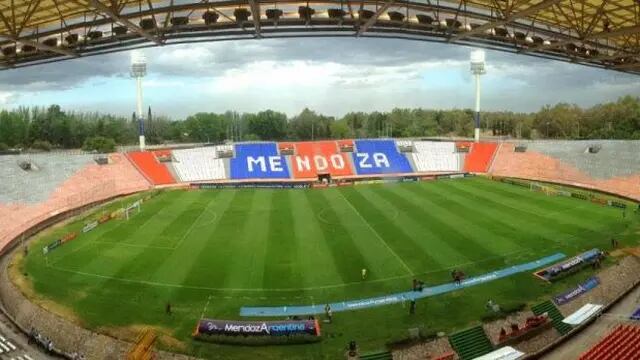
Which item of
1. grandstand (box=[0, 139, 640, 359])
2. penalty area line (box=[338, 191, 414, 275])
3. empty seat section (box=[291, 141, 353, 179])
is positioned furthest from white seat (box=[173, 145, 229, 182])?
penalty area line (box=[338, 191, 414, 275])

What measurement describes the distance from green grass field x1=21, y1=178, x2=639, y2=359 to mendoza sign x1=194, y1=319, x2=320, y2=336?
0.65 meters

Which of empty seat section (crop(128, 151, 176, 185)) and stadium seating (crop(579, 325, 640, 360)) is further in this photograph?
Answer: empty seat section (crop(128, 151, 176, 185))

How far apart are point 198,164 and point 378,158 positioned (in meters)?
26.0

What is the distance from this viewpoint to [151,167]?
68.2m

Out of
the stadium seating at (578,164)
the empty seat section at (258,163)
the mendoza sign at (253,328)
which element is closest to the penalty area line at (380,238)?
the mendoza sign at (253,328)

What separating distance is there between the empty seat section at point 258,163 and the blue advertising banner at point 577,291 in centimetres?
4734

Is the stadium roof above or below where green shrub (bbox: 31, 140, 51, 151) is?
above

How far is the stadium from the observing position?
20.2 m

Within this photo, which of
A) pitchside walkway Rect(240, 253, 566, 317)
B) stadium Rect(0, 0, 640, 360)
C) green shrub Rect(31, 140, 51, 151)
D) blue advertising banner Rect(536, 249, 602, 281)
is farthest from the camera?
green shrub Rect(31, 140, 51, 151)

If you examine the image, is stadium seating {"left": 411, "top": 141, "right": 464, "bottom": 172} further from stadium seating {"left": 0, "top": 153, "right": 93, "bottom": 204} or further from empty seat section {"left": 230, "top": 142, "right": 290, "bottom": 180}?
stadium seating {"left": 0, "top": 153, "right": 93, "bottom": 204}

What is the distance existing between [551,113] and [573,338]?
13925 centimetres

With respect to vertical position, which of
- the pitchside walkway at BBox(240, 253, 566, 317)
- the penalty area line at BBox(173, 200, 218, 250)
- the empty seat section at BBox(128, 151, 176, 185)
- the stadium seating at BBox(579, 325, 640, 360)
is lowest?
the pitchside walkway at BBox(240, 253, 566, 317)

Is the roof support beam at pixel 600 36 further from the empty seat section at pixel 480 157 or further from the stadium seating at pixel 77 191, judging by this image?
the empty seat section at pixel 480 157

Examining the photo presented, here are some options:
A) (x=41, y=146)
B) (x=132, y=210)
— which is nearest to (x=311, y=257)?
(x=132, y=210)
